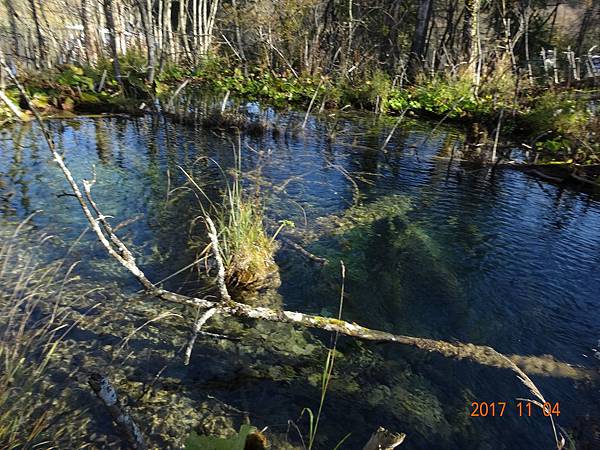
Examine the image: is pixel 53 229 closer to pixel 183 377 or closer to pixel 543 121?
pixel 183 377

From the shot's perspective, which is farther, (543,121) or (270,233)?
(543,121)

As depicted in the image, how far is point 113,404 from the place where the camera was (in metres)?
1.24

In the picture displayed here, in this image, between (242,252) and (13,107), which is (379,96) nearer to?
(13,107)

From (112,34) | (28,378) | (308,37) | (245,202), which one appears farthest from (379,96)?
(28,378)

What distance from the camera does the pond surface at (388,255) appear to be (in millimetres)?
2396

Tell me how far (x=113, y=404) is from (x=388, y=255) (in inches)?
124

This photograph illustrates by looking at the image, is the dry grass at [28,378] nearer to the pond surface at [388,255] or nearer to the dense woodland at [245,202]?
the dense woodland at [245,202]

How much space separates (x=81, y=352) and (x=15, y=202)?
2751 mm

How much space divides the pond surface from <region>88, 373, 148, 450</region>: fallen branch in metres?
1.00

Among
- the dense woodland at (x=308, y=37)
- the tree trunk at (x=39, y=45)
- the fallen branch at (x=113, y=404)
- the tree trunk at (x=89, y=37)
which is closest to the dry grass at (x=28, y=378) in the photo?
the fallen branch at (x=113, y=404)

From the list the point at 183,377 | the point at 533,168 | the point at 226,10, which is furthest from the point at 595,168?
the point at 226,10

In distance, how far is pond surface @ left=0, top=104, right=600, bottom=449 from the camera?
7.86 feet

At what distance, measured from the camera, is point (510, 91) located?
30.7ft

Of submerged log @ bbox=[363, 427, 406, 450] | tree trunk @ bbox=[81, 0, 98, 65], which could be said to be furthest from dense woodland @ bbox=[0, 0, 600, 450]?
tree trunk @ bbox=[81, 0, 98, 65]
